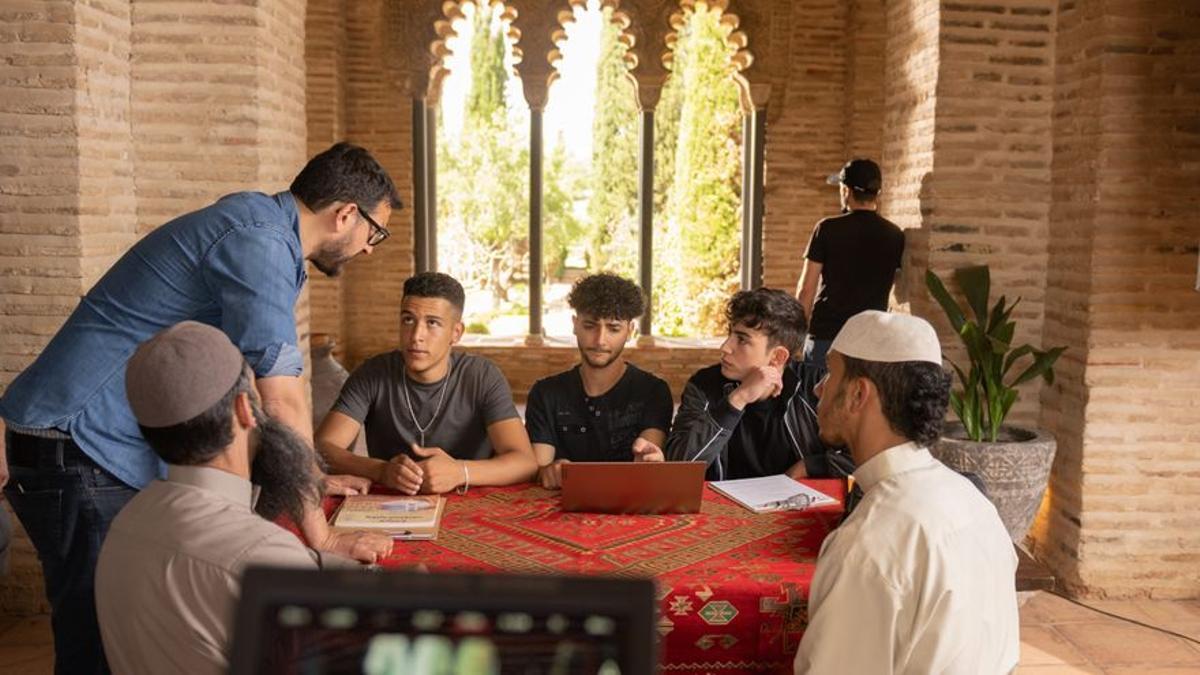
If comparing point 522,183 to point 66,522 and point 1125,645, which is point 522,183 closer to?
point 1125,645

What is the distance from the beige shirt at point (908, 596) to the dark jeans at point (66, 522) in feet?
5.63

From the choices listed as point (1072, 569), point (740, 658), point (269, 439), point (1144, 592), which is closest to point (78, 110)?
point (269, 439)

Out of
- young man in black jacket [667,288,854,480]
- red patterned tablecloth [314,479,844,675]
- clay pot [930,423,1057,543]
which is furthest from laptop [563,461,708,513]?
clay pot [930,423,1057,543]

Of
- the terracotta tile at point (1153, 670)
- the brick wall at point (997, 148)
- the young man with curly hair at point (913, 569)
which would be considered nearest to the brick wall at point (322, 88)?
the brick wall at point (997, 148)

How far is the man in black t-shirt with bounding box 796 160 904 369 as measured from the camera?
594 centimetres

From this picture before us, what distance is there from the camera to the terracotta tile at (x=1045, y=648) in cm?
446

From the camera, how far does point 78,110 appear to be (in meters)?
4.43

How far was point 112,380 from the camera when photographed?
9.28ft

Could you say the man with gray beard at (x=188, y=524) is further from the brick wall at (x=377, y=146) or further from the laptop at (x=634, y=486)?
the brick wall at (x=377, y=146)

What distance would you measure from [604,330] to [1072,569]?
2.70m

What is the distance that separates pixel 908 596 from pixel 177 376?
124 centimetres

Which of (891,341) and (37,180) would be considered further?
(37,180)

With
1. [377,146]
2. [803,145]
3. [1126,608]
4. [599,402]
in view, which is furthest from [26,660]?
[803,145]

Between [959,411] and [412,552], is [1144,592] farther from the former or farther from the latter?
[412,552]
